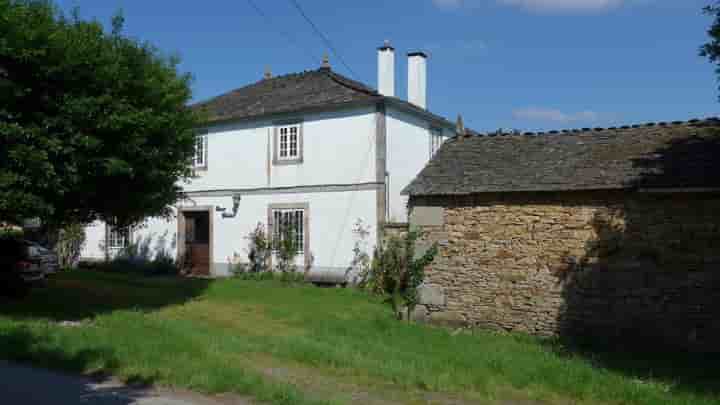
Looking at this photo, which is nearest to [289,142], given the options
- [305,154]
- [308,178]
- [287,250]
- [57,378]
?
[305,154]

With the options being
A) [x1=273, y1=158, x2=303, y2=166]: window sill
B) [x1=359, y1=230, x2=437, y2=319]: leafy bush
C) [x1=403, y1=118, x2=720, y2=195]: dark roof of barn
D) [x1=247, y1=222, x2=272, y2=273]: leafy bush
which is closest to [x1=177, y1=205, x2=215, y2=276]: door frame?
[x1=247, y1=222, x2=272, y2=273]: leafy bush

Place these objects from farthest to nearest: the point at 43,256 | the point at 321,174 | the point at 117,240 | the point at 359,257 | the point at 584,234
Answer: the point at 117,240
the point at 321,174
the point at 359,257
the point at 43,256
the point at 584,234

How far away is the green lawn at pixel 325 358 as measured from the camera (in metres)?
8.27

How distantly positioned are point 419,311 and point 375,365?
5.06 metres

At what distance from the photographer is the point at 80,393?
764 cm

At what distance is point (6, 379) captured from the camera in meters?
8.25

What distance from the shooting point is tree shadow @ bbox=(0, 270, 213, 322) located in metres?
13.7

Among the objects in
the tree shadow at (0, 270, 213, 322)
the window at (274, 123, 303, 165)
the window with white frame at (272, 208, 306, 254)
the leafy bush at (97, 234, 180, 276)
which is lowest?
the tree shadow at (0, 270, 213, 322)

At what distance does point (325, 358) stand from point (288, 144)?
12052 mm

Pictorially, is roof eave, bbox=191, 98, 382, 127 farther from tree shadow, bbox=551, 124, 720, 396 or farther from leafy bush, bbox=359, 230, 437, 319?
tree shadow, bbox=551, 124, 720, 396

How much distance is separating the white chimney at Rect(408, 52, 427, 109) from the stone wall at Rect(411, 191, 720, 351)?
7.59 meters

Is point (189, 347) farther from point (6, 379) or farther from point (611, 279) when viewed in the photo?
point (611, 279)

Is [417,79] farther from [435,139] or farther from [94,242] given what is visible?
[94,242]

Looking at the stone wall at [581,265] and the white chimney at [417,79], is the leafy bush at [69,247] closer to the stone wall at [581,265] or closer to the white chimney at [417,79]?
the white chimney at [417,79]
